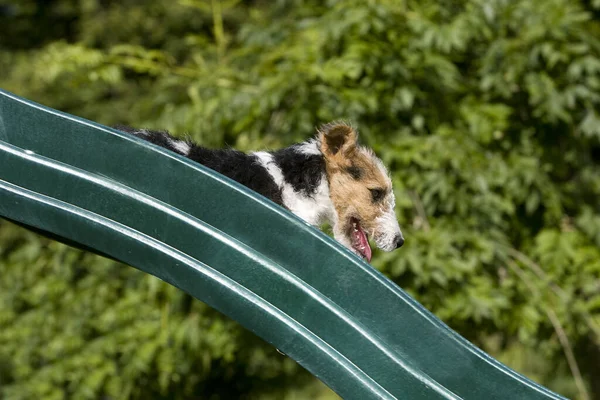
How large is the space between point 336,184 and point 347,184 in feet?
0.11

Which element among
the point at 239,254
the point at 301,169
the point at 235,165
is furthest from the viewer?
the point at 301,169

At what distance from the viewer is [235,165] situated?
8.09 feet

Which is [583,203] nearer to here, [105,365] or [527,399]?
[105,365]

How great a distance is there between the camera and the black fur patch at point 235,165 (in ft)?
8.06

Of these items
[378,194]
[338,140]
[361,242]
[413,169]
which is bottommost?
[413,169]

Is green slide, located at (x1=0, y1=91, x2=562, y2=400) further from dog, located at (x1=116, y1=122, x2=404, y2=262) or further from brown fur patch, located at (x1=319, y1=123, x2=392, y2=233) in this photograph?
brown fur patch, located at (x1=319, y1=123, x2=392, y2=233)

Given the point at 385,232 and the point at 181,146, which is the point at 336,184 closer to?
the point at 385,232

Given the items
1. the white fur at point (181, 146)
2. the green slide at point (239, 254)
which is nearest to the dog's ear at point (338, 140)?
the white fur at point (181, 146)

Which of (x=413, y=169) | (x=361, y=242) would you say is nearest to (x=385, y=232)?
(x=361, y=242)

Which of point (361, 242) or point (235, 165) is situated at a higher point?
point (235, 165)

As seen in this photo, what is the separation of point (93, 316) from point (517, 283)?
2330 mm

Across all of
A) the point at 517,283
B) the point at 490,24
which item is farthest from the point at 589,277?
the point at 490,24

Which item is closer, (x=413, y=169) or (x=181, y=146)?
(x=181, y=146)

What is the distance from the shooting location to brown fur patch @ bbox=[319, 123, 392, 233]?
8.63 ft
